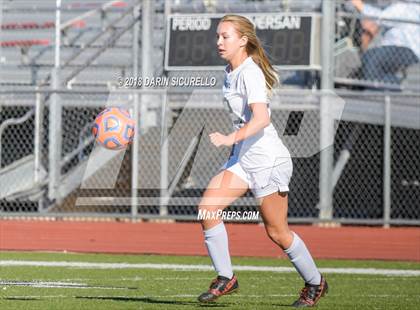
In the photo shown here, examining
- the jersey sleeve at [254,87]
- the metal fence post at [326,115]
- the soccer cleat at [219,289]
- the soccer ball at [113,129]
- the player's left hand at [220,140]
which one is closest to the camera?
the player's left hand at [220,140]

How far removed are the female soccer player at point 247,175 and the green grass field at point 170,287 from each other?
297 millimetres

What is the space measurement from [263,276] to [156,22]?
26.1ft

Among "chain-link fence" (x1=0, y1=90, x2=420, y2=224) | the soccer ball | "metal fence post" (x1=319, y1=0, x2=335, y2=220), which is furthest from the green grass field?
"chain-link fence" (x1=0, y1=90, x2=420, y2=224)

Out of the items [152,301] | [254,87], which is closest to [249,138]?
[254,87]

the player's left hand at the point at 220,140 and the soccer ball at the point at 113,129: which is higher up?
the player's left hand at the point at 220,140

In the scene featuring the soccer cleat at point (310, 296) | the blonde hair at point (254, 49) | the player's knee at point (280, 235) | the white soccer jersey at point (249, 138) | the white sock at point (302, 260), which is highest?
the blonde hair at point (254, 49)

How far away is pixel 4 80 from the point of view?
18.4m

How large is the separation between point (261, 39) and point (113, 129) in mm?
6951

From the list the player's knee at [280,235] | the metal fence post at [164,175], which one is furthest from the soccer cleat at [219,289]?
the metal fence post at [164,175]

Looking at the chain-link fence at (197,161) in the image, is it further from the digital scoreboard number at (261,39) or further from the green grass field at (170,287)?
the green grass field at (170,287)

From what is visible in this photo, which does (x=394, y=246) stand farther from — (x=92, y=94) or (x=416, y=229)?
(x=92, y=94)

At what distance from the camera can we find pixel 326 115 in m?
15.6

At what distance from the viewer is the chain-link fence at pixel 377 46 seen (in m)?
16.5

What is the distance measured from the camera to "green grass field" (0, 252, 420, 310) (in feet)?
25.5
